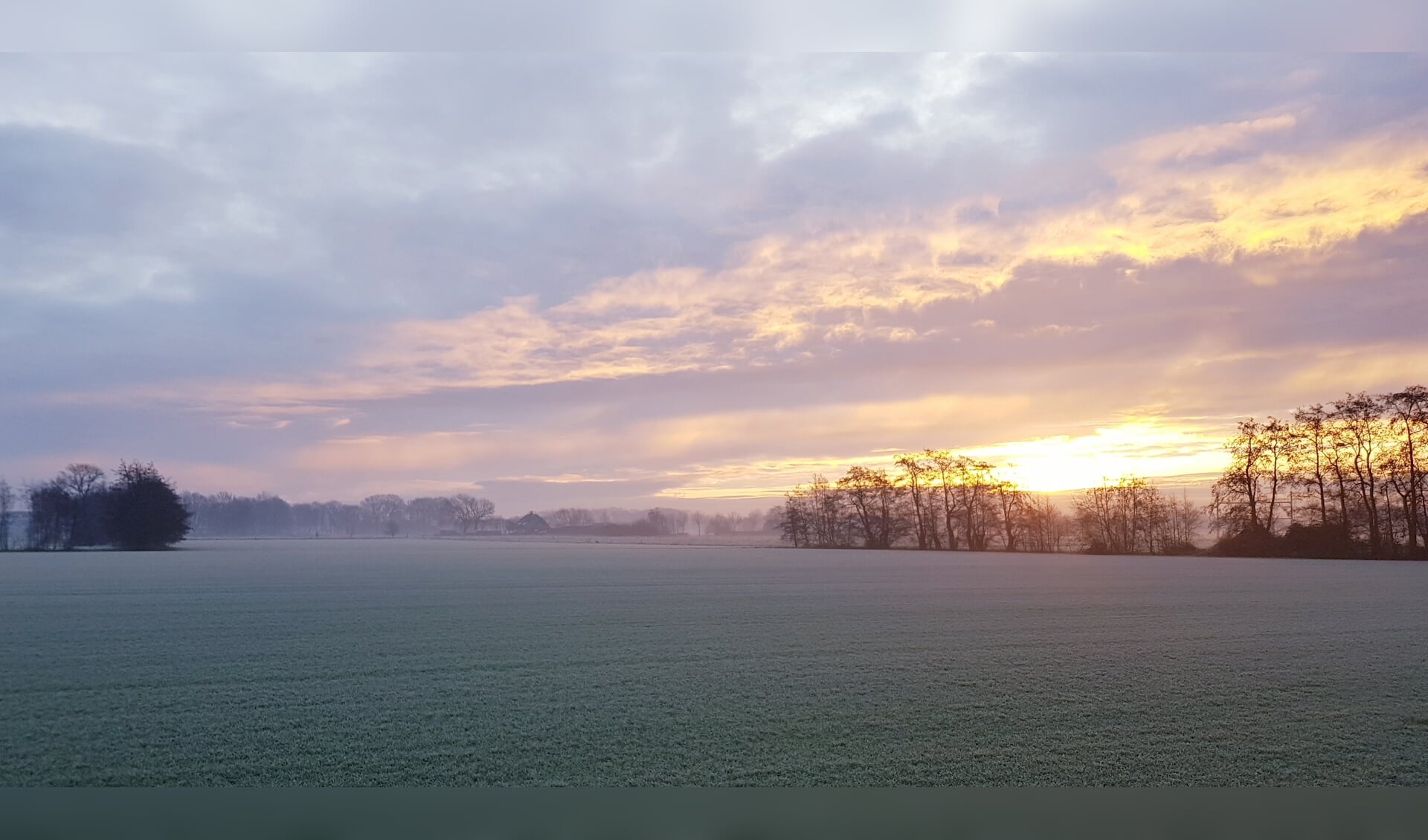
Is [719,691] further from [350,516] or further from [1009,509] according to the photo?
[350,516]

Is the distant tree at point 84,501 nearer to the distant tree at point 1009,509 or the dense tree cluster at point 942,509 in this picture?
the dense tree cluster at point 942,509

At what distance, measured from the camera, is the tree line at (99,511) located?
110 feet

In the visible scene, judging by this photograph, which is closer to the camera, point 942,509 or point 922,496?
point 942,509

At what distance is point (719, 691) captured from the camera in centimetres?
657

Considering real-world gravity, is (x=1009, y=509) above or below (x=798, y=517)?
above

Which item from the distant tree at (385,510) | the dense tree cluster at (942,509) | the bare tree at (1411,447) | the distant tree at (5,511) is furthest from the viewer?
the distant tree at (385,510)

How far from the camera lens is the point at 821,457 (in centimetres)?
2553

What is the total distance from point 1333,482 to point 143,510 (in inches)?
1861

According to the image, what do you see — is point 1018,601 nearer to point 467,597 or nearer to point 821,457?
point 467,597

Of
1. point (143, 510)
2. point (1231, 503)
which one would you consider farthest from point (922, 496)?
point (143, 510)

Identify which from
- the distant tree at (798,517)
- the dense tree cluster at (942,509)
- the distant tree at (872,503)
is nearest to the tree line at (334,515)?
the distant tree at (798,517)

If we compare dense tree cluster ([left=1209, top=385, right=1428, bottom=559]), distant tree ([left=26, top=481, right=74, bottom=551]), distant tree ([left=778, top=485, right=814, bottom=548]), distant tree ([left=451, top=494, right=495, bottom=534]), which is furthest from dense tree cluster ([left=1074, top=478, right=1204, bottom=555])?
distant tree ([left=451, top=494, right=495, bottom=534])

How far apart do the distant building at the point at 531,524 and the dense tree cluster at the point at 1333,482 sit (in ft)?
261

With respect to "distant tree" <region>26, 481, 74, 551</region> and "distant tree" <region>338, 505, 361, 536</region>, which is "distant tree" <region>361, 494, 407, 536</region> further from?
"distant tree" <region>26, 481, 74, 551</region>
